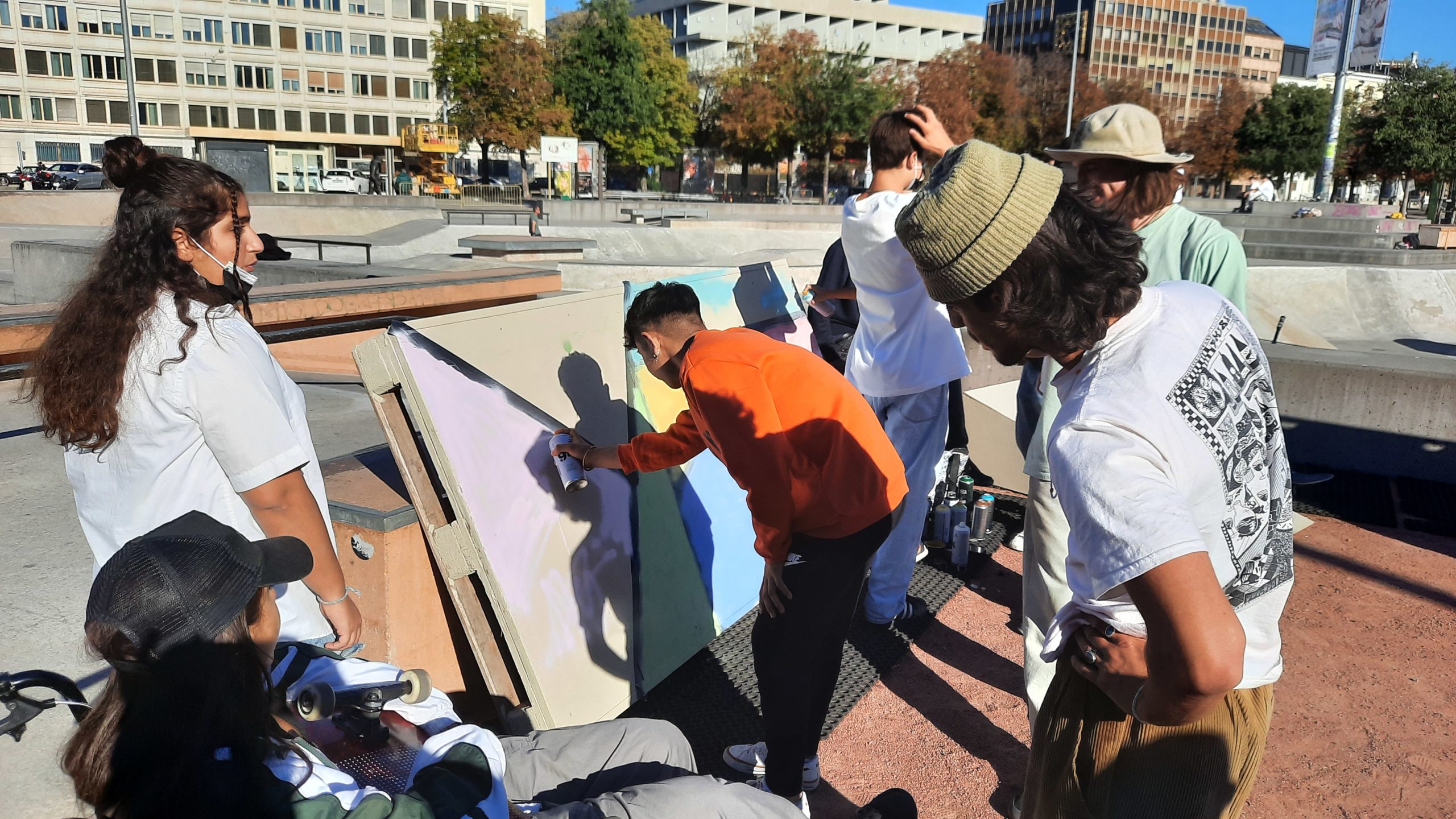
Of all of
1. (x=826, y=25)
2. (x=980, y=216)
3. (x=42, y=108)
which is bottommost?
(x=980, y=216)

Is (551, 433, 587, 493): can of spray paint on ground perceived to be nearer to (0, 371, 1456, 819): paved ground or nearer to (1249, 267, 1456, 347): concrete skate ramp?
(0, 371, 1456, 819): paved ground

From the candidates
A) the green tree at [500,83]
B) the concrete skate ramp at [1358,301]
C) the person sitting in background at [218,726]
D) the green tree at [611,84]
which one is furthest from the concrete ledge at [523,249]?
the green tree at [611,84]

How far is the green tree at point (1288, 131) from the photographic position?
156ft

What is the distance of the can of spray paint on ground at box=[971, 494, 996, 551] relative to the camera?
5.20 m

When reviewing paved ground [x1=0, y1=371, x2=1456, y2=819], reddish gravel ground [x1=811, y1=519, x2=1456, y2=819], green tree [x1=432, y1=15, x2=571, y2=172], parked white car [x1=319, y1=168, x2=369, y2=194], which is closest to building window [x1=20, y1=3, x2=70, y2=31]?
parked white car [x1=319, y1=168, x2=369, y2=194]

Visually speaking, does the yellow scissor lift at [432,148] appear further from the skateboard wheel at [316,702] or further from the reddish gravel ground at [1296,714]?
the skateboard wheel at [316,702]

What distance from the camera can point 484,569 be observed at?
2684 millimetres

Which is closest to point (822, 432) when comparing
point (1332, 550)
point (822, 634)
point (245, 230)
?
point (822, 634)

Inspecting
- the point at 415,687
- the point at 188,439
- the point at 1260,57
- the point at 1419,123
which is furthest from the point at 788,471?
the point at 1260,57

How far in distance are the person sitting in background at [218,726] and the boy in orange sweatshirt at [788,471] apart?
779 millimetres

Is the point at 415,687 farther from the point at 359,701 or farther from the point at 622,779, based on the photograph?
the point at 622,779

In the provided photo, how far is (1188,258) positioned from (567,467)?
85.0 inches

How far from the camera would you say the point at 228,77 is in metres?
59.5

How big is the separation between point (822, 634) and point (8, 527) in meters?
3.51
